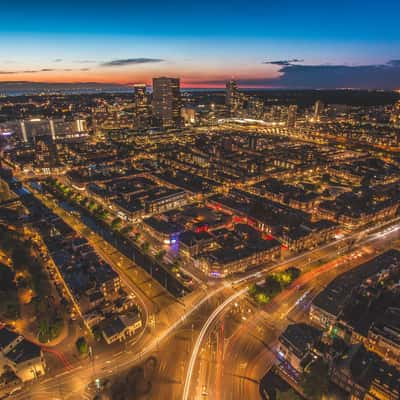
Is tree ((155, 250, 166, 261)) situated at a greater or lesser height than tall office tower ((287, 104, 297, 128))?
lesser

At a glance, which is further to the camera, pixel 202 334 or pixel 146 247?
pixel 146 247

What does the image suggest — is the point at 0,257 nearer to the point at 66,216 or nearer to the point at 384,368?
the point at 66,216

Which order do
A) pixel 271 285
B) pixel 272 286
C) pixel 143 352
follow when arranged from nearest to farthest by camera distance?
pixel 143 352 < pixel 272 286 < pixel 271 285

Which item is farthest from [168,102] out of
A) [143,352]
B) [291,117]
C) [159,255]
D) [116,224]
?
[143,352]

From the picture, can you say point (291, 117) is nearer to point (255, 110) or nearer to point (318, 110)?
point (318, 110)

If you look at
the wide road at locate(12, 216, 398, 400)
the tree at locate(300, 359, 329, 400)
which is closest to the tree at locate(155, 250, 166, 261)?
the wide road at locate(12, 216, 398, 400)

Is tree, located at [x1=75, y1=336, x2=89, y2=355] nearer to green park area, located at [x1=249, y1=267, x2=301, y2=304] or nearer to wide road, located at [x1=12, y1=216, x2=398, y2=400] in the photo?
wide road, located at [x1=12, y1=216, x2=398, y2=400]

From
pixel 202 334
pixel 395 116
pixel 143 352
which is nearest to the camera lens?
pixel 143 352
